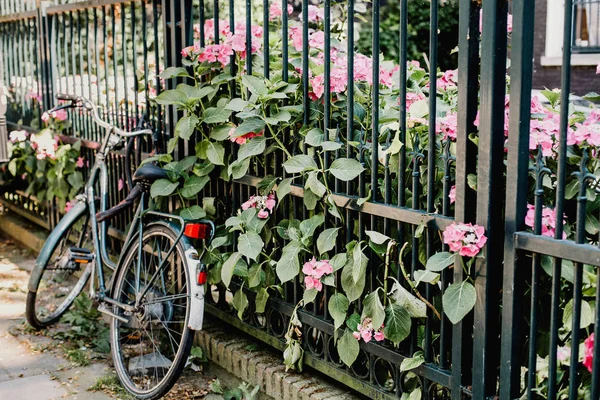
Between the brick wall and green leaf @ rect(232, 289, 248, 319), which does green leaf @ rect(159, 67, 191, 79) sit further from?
the brick wall

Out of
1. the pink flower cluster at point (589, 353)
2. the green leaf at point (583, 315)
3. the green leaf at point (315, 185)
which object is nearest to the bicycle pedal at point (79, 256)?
the green leaf at point (315, 185)

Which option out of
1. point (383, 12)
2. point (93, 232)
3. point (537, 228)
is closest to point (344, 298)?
point (537, 228)

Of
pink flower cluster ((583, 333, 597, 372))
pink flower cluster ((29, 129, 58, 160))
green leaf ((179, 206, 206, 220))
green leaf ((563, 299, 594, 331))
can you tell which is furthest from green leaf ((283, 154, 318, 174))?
pink flower cluster ((29, 129, 58, 160))

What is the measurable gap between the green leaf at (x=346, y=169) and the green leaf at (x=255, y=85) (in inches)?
22.8

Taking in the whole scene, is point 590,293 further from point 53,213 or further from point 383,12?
point 383,12

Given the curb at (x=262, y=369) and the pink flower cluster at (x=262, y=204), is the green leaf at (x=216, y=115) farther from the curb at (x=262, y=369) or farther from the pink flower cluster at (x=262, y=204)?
the curb at (x=262, y=369)

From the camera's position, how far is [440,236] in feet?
9.44

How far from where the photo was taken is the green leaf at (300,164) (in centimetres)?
329

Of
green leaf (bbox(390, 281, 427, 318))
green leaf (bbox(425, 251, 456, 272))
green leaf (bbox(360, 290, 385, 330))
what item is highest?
green leaf (bbox(425, 251, 456, 272))

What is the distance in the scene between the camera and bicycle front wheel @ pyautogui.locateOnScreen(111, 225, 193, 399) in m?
3.84

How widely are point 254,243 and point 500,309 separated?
1.23 m

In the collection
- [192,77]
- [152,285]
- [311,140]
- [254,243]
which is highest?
[192,77]

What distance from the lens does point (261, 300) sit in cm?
373

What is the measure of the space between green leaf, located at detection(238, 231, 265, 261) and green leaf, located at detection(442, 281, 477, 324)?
3.46 ft
